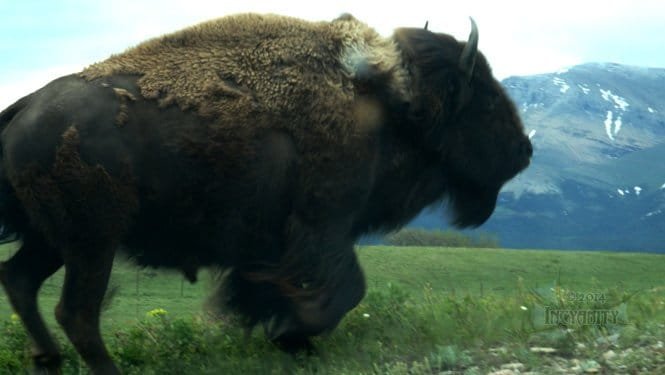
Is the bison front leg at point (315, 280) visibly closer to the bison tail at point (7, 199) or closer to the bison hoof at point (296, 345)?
the bison hoof at point (296, 345)

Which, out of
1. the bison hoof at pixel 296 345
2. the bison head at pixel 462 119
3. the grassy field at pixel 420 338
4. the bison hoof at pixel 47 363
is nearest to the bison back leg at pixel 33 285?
the bison hoof at pixel 47 363

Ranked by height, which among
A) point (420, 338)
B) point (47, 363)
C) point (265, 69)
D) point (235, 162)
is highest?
point (265, 69)

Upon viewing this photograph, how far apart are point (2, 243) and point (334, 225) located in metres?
2.15

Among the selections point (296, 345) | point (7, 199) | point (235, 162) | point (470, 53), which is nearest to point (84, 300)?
point (7, 199)

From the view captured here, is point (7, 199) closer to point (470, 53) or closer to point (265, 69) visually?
point (265, 69)

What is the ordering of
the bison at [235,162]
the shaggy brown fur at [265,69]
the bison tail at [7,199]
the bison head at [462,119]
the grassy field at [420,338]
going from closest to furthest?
the grassy field at [420,338]
the bison at [235,162]
the bison tail at [7,199]
the shaggy brown fur at [265,69]
the bison head at [462,119]

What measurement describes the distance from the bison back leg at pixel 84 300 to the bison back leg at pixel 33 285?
353mm

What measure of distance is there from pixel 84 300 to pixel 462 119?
298 cm

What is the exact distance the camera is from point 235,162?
612cm

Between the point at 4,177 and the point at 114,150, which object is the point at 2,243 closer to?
the point at 4,177

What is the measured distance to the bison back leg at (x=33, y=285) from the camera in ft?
20.3

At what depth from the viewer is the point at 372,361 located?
19.5ft

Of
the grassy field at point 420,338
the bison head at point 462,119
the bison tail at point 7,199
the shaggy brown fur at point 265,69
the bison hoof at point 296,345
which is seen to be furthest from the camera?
the bison head at point 462,119

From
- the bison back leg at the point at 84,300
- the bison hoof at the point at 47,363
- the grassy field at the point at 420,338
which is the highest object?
the bison back leg at the point at 84,300
